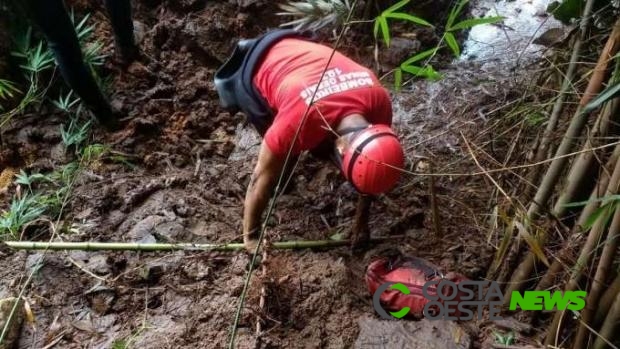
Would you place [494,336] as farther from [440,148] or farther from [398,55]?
[398,55]

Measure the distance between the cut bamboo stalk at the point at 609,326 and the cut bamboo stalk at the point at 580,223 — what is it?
187mm

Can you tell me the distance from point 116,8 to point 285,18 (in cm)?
105

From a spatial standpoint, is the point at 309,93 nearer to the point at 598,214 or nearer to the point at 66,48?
the point at 598,214

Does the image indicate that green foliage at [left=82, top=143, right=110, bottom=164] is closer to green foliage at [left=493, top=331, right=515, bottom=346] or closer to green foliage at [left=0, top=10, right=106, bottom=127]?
green foliage at [left=0, top=10, right=106, bottom=127]

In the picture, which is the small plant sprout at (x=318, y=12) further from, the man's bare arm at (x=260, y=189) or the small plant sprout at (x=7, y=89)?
the small plant sprout at (x=7, y=89)

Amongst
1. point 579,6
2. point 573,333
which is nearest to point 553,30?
point 579,6

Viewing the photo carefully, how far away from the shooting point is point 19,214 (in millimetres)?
2369

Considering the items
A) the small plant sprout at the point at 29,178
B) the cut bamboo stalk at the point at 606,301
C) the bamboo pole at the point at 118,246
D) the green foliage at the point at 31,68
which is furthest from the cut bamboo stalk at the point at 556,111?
the green foliage at the point at 31,68

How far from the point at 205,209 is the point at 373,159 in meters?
1.03

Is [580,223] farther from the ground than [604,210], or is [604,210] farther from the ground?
[604,210]

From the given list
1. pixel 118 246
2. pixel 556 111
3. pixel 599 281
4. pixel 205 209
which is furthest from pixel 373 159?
pixel 118 246

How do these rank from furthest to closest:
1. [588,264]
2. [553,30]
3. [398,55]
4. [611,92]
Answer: [398,55] → [553,30] → [588,264] → [611,92]

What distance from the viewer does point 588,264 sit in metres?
1.56

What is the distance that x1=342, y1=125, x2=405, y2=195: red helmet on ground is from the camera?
6.07ft
